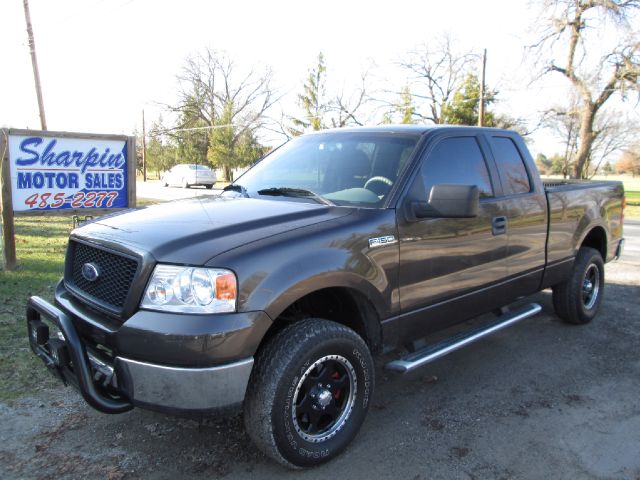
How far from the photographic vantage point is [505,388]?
3.93 meters

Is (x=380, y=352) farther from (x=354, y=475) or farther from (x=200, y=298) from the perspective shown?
(x=200, y=298)

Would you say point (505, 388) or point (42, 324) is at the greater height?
point (42, 324)

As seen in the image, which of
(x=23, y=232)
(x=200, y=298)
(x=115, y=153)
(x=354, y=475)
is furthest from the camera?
(x=23, y=232)

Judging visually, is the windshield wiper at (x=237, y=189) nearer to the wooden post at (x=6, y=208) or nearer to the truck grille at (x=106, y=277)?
the truck grille at (x=106, y=277)

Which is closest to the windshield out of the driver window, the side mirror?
the driver window

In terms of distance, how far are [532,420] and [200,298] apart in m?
2.39

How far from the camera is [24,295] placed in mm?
5926

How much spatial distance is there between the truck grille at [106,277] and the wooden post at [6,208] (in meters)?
4.71

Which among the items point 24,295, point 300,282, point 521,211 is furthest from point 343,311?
point 24,295

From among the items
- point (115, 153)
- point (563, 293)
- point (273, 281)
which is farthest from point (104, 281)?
point (115, 153)

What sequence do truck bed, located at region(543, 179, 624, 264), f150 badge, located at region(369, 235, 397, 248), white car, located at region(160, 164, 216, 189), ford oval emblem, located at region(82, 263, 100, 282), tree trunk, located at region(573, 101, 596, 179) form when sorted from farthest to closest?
white car, located at region(160, 164, 216, 189), tree trunk, located at region(573, 101, 596, 179), truck bed, located at region(543, 179, 624, 264), f150 badge, located at region(369, 235, 397, 248), ford oval emblem, located at region(82, 263, 100, 282)

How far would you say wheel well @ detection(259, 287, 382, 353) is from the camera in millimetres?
3119

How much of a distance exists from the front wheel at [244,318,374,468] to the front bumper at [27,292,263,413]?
152 mm

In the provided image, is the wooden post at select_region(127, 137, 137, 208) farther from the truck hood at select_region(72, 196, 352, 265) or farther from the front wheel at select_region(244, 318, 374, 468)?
the front wheel at select_region(244, 318, 374, 468)
